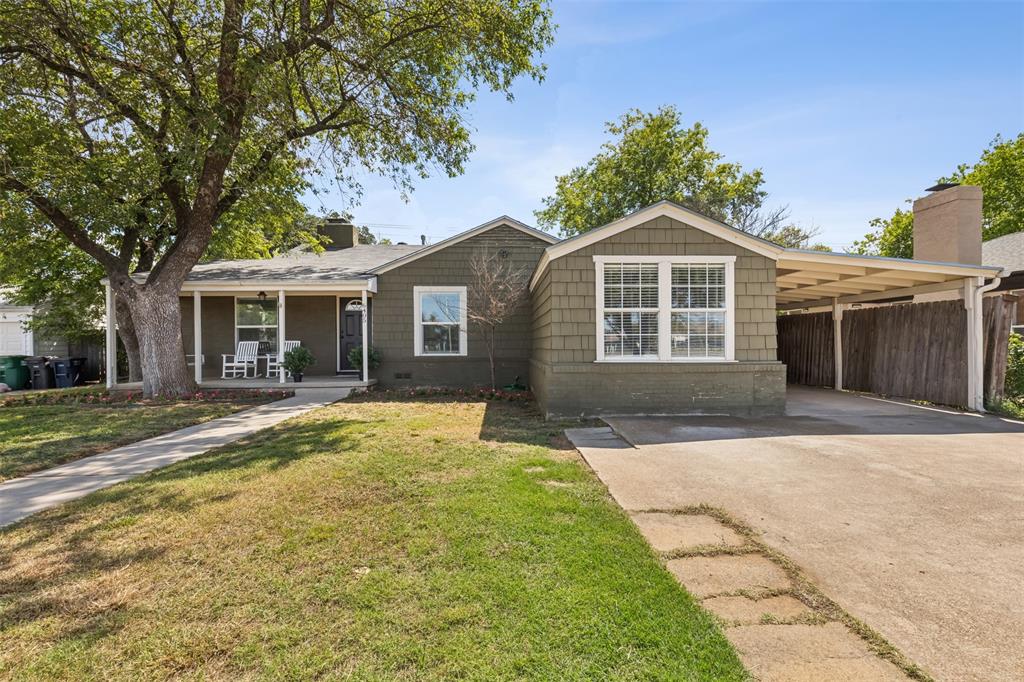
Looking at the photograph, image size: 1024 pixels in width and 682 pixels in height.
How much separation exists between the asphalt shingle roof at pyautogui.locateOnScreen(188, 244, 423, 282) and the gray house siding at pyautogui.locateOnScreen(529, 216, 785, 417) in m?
6.00

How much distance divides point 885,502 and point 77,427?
9.65 metres

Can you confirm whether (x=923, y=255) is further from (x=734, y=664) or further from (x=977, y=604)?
(x=734, y=664)

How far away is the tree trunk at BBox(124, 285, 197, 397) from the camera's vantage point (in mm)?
9727

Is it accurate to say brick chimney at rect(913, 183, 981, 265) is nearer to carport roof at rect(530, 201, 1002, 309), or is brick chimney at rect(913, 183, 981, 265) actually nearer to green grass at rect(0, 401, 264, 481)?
carport roof at rect(530, 201, 1002, 309)

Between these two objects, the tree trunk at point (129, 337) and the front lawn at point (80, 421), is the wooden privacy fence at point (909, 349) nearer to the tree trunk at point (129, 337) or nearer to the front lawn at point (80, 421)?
the front lawn at point (80, 421)

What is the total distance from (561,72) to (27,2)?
31.4 ft

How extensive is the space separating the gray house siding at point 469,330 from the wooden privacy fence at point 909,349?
7.23 m

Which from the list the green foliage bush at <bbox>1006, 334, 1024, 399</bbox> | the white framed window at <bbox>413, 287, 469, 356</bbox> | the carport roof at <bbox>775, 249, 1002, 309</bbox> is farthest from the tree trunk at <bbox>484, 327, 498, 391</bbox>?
the green foliage bush at <bbox>1006, 334, 1024, 399</bbox>

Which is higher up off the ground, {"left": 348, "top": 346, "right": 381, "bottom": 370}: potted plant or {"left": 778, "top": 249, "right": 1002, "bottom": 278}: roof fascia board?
{"left": 778, "top": 249, "right": 1002, "bottom": 278}: roof fascia board

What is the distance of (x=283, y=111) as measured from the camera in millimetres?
9688

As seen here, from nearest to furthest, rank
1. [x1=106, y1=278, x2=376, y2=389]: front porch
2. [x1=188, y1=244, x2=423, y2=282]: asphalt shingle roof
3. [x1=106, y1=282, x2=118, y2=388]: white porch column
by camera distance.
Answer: [x1=106, y1=282, x2=118, y2=388]: white porch column → [x1=188, y1=244, x2=423, y2=282]: asphalt shingle roof → [x1=106, y1=278, x2=376, y2=389]: front porch

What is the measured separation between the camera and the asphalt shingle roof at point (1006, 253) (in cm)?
1284

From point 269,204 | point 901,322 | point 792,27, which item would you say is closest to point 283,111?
point 269,204

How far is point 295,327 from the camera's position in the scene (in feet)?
41.7
